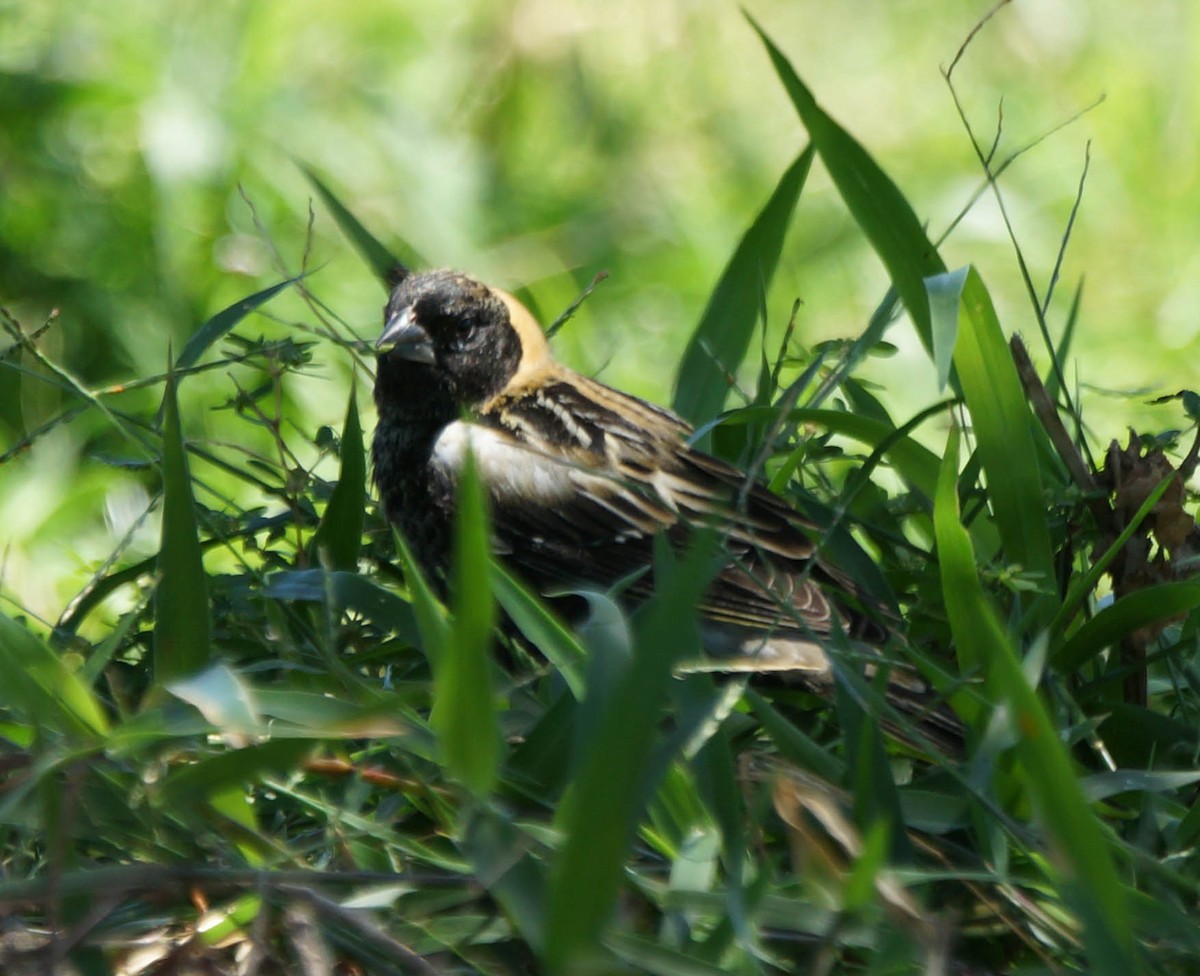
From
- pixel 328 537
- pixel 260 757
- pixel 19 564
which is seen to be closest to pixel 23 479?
pixel 19 564

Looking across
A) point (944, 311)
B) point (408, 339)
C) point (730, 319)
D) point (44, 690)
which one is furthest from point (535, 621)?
point (408, 339)

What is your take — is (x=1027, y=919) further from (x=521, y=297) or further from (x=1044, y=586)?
(x=521, y=297)

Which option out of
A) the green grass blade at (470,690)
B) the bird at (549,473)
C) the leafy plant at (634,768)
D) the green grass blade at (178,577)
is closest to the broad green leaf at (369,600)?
the leafy plant at (634,768)

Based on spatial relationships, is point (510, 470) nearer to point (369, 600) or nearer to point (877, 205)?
point (877, 205)

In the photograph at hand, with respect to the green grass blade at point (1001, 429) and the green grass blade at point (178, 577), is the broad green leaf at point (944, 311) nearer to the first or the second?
the green grass blade at point (1001, 429)

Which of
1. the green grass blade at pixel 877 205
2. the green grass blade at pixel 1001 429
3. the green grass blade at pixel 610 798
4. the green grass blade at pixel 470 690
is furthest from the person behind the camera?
the green grass blade at pixel 877 205
